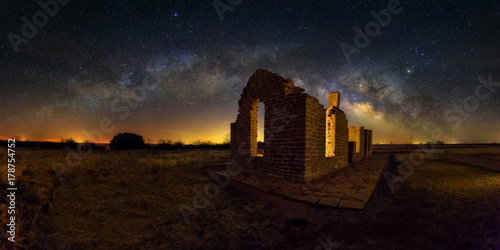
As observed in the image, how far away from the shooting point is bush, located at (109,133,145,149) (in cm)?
1833

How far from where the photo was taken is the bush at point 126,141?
18.3m

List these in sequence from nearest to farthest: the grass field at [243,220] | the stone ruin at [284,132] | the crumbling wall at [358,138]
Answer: the grass field at [243,220] → the stone ruin at [284,132] → the crumbling wall at [358,138]

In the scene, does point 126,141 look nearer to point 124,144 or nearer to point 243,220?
point 124,144

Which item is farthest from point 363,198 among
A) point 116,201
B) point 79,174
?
point 79,174

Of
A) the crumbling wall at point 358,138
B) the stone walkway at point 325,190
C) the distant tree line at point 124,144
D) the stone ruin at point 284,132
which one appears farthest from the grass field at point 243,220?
the distant tree line at point 124,144

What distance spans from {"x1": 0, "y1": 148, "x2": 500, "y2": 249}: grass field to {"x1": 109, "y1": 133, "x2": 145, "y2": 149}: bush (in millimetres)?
14907

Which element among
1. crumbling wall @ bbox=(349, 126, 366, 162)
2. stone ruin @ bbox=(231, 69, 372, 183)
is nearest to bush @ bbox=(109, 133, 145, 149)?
stone ruin @ bbox=(231, 69, 372, 183)

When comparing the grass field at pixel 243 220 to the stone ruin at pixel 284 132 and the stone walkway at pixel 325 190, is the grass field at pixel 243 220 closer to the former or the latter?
the stone walkway at pixel 325 190

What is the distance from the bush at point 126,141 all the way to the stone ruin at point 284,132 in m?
14.6

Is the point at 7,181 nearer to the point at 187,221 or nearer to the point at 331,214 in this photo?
the point at 187,221

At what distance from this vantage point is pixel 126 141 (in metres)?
18.6

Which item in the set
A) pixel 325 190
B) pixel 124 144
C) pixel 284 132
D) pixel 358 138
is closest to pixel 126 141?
pixel 124 144

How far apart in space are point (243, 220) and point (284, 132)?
3.28 metres

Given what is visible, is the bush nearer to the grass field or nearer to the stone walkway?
the grass field
